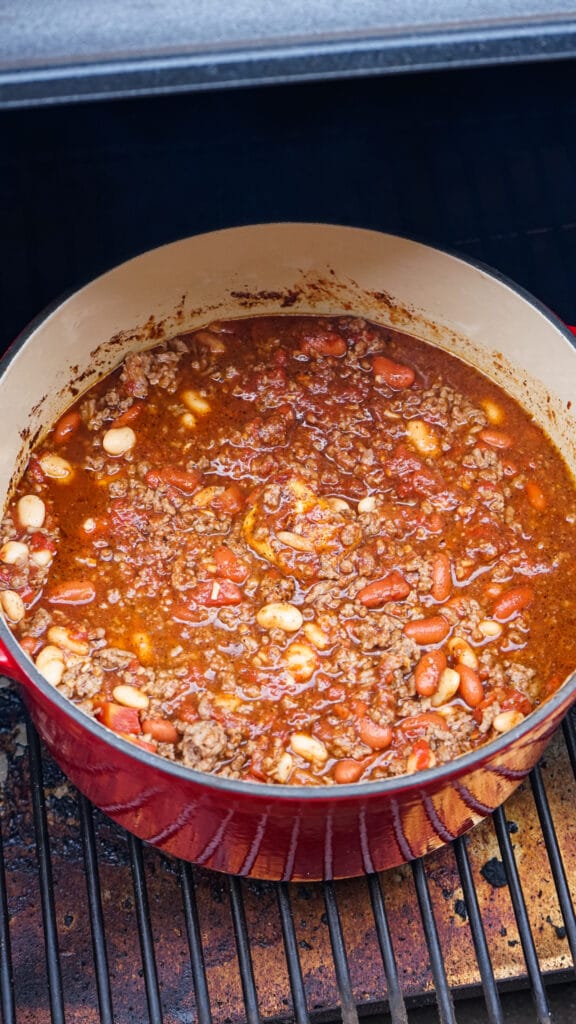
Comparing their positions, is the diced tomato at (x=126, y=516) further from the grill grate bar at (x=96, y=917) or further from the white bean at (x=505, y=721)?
the white bean at (x=505, y=721)

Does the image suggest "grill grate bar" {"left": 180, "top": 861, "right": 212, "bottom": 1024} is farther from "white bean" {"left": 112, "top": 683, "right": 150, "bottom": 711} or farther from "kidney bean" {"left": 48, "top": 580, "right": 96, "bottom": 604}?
"kidney bean" {"left": 48, "top": 580, "right": 96, "bottom": 604}

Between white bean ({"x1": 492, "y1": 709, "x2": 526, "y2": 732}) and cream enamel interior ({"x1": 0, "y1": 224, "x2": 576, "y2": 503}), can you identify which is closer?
white bean ({"x1": 492, "y1": 709, "x2": 526, "y2": 732})

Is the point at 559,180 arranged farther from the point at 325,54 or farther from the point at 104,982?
the point at 104,982

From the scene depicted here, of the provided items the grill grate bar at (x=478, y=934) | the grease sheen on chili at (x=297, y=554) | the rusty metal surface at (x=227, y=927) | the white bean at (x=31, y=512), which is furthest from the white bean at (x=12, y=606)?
the grill grate bar at (x=478, y=934)

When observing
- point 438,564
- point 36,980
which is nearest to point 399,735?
point 438,564

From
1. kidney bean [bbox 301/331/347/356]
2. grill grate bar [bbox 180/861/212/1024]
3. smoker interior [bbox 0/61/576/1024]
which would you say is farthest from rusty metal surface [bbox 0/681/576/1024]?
kidney bean [bbox 301/331/347/356]
